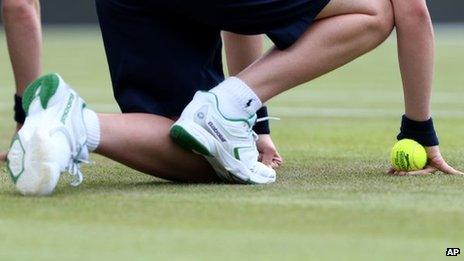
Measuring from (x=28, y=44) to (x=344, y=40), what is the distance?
125cm

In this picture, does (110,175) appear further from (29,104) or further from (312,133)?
(312,133)

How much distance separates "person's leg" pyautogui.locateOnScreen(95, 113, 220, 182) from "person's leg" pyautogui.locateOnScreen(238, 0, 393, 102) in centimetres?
28

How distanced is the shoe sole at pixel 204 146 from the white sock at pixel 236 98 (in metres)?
0.10

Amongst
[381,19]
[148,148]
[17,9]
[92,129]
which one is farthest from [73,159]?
[17,9]

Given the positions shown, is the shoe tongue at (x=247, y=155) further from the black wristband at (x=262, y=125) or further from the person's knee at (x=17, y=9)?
the person's knee at (x=17, y=9)

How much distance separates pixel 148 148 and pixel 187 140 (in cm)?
13

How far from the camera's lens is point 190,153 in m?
3.69

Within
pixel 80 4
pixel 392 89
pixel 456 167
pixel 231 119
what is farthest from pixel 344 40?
pixel 80 4

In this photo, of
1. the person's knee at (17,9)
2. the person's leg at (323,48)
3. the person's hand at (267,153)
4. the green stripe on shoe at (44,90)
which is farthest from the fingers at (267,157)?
the green stripe on shoe at (44,90)

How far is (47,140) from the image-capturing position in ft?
10.7

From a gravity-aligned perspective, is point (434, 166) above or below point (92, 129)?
below

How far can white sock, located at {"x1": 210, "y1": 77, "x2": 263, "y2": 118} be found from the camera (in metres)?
3.63

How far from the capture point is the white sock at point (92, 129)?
348 cm

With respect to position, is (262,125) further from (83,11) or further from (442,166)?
(83,11)
